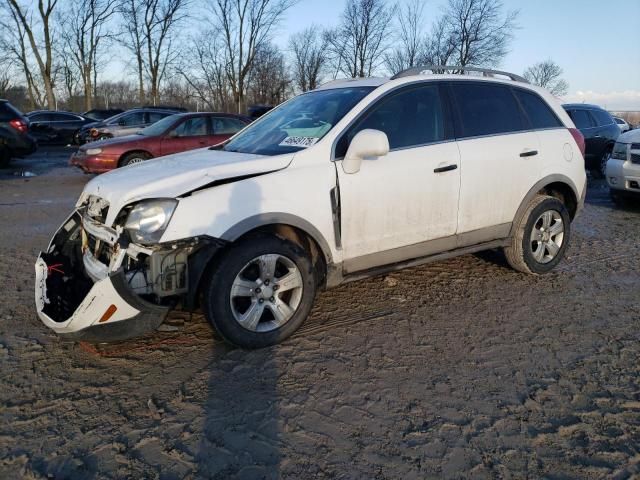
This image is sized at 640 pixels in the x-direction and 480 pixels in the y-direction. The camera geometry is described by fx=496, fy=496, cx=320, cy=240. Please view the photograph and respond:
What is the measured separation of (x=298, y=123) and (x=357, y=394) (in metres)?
2.22

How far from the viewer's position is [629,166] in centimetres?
804

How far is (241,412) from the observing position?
2699mm

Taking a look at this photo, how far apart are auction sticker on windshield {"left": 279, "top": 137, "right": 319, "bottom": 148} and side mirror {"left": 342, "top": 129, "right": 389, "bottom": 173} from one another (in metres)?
0.30

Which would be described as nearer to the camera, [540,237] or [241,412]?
[241,412]

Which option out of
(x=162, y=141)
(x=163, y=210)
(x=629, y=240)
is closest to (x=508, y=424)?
(x=163, y=210)

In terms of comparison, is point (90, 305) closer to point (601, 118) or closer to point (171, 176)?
point (171, 176)

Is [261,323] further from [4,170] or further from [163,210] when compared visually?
[4,170]

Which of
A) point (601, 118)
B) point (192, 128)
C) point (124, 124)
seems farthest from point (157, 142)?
point (601, 118)

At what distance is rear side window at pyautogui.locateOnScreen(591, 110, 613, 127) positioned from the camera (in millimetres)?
12109

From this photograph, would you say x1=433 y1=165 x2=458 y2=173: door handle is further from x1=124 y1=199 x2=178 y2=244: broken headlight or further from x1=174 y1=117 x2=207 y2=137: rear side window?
x1=174 y1=117 x2=207 y2=137: rear side window

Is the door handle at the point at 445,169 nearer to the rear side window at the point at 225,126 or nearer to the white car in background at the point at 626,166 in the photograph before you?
the white car in background at the point at 626,166

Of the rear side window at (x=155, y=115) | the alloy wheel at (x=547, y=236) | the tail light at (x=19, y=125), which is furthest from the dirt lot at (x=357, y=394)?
the rear side window at (x=155, y=115)

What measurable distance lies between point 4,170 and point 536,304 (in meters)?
14.6

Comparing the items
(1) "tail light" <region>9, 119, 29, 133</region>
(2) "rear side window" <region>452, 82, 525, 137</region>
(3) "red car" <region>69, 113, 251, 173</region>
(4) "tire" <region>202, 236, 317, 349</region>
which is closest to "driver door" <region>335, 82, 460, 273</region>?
(2) "rear side window" <region>452, 82, 525, 137</region>
